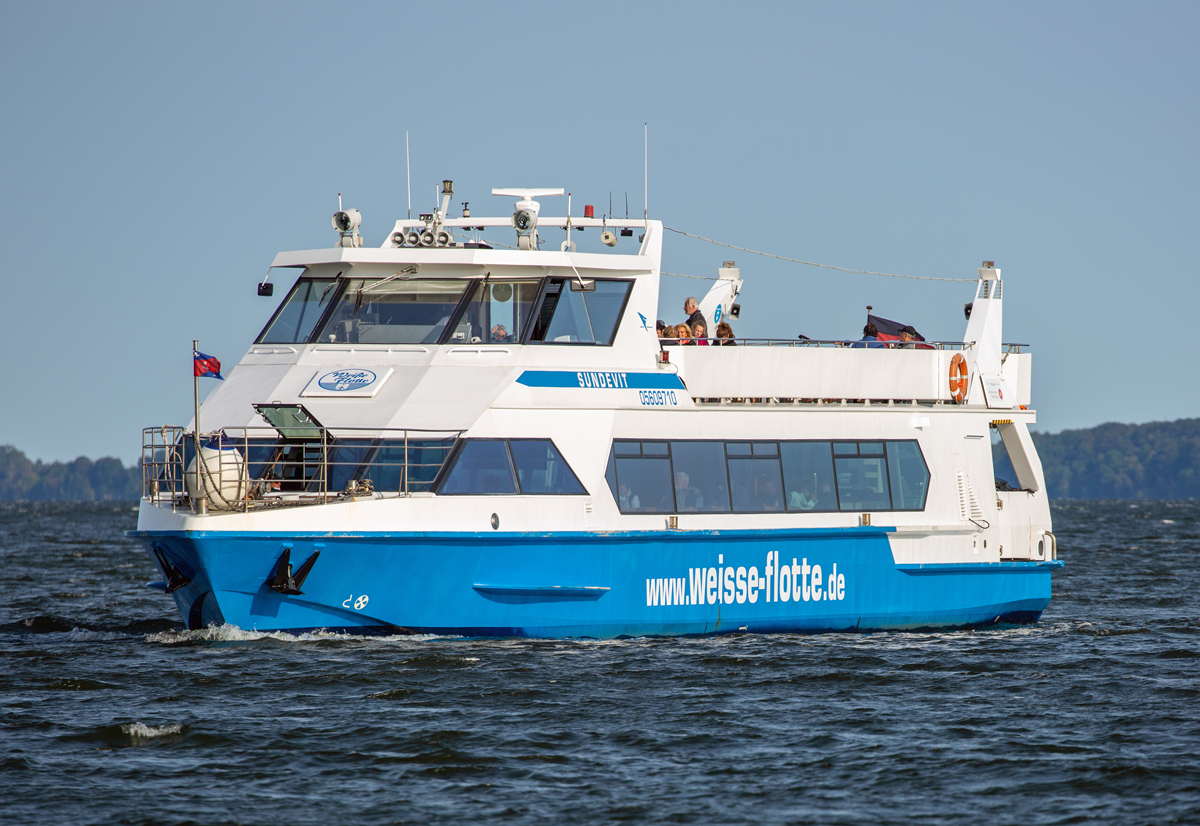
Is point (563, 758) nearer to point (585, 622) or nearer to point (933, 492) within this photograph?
point (585, 622)

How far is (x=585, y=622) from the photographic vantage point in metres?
16.0

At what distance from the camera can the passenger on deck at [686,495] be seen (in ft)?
55.0

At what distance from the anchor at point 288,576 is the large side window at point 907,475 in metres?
7.57

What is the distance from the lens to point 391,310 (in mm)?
16906

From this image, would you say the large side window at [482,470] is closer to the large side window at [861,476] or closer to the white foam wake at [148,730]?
the white foam wake at [148,730]

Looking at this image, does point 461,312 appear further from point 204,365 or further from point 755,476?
point 755,476

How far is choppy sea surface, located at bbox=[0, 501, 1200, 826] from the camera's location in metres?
10.2

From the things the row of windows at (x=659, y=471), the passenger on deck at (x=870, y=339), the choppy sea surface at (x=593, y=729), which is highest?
the passenger on deck at (x=870, y=339)

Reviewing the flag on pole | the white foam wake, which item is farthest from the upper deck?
the white foam wake

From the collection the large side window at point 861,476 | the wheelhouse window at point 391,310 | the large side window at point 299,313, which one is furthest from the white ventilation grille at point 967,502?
the large side window at point 299,313

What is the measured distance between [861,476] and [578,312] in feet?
13.6

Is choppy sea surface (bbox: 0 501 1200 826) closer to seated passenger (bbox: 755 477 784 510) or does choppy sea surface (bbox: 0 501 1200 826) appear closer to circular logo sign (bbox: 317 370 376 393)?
seated passenger (bbox: 755 477 784 510)

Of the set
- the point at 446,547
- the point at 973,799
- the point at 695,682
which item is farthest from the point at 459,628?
the point at 973,799

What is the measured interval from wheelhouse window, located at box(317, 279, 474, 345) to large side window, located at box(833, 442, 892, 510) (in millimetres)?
5074
